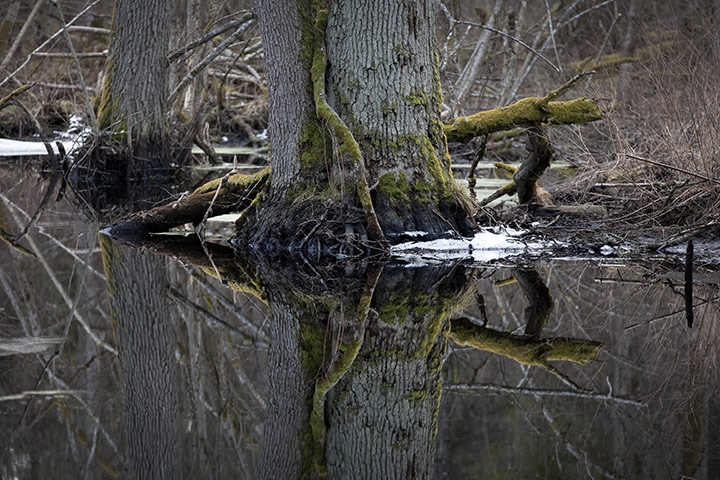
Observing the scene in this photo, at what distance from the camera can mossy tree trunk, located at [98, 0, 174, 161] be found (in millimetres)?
12547

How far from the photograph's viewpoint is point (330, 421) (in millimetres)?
3367

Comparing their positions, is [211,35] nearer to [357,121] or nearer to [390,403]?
[357,121]

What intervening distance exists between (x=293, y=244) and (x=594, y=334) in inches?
120

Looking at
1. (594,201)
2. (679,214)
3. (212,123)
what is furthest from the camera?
(212,123)

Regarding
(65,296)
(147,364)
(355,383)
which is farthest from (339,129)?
(355,383)

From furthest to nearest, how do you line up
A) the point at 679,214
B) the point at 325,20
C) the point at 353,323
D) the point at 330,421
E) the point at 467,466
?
the point at 679,214 → the point at 325,20 → the point at 353,323 → the point at 330,421 → the point at 467,466

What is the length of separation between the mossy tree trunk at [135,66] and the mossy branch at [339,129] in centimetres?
644

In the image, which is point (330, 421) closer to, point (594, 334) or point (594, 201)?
point (594, 334)

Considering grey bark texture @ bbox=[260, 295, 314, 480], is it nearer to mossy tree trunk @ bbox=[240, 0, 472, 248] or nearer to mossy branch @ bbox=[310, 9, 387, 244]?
mossy branch @ bbox=[310, 9, 387, 244]

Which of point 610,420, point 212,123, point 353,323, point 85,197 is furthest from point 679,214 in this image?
point 212,123

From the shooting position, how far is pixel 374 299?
16.6 feet

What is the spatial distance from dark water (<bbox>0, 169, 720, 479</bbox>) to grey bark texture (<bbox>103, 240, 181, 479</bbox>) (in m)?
0.01

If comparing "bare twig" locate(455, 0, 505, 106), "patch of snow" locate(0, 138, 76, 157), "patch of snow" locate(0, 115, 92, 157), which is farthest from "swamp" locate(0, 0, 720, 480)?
"patch of snow" locate(0, 138, 76, 157)

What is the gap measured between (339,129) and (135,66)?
23.2 feet
